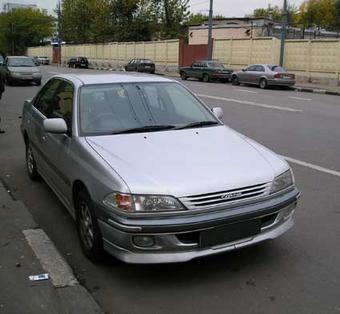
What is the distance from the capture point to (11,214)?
561 cm

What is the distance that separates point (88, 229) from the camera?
176 inches

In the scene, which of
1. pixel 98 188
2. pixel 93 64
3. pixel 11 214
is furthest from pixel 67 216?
pixel 93 64

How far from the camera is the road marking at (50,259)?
4070 mm

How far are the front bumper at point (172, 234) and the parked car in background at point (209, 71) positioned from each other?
29.6 meters

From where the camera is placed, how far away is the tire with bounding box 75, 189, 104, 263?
13.9 ft

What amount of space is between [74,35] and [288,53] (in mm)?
59879

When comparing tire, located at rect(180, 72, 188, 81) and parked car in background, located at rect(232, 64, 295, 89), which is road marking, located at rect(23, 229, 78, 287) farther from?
tire, located at rect(180, 72, 188, 81)

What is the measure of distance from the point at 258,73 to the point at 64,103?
24240 millimetres

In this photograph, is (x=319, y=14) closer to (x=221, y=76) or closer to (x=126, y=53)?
(x=126, y=53)

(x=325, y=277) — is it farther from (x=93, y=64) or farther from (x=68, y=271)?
(x=93, y=64)

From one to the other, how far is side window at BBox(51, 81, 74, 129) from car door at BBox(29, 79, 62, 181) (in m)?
0.21

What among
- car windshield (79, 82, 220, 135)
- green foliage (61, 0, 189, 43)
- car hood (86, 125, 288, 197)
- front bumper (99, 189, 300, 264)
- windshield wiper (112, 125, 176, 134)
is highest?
green foliage (61, 0, 189, 43)

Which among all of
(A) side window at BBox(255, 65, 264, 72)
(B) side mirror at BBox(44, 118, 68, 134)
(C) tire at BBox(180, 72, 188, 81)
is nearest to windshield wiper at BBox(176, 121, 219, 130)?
(B) side mirror at BBox(44, 118, 68, 134)

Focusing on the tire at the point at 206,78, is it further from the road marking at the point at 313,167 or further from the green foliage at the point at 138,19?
the green foliage at the point at 138,19
